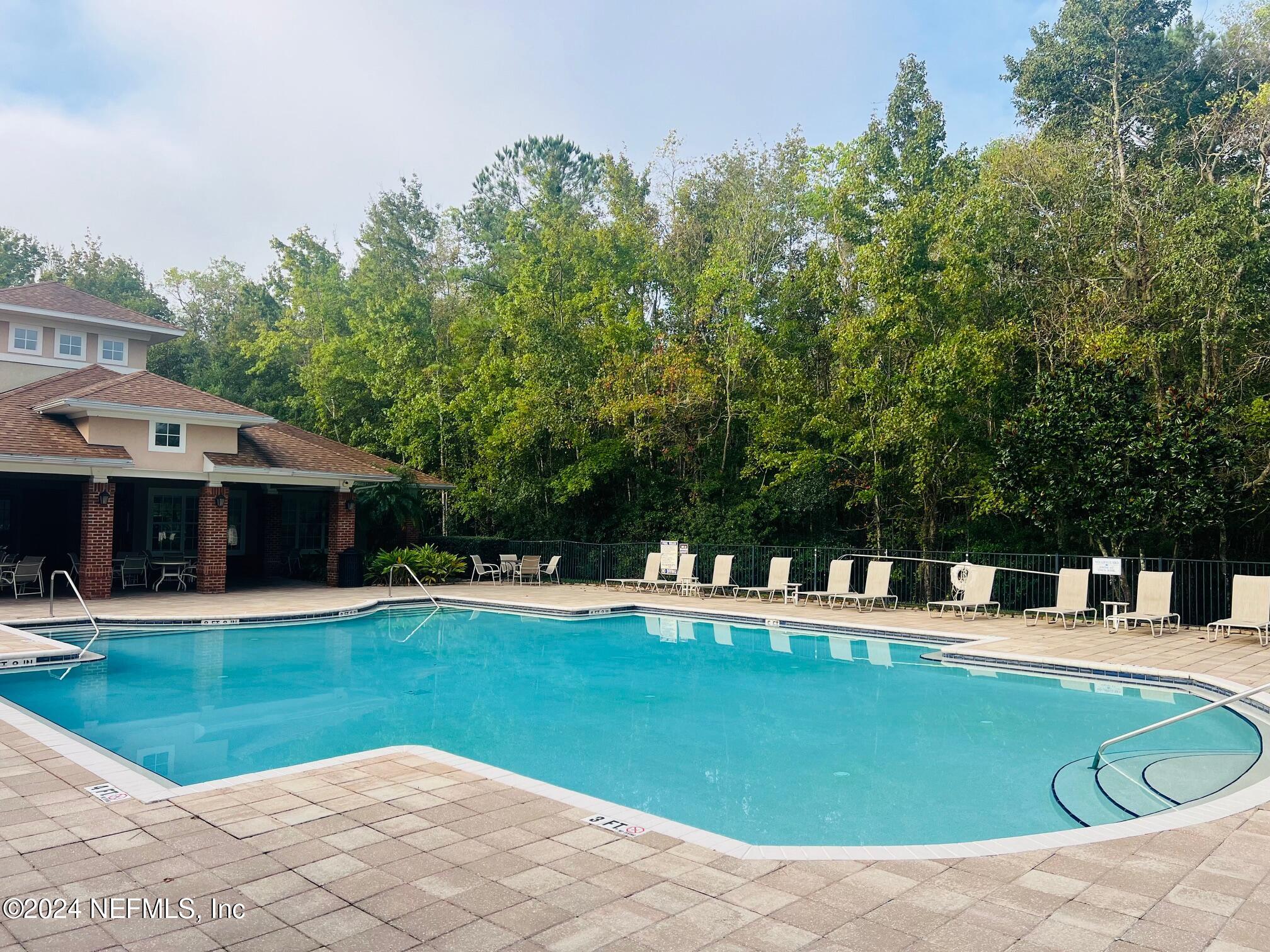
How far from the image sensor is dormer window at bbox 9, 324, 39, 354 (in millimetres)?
20766

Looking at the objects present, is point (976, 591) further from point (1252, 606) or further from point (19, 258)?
point (19, 258)

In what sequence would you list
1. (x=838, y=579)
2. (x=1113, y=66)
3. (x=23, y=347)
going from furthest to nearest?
(x=1113, y=66) → (x=23, y=347) → (x=838, y=579)

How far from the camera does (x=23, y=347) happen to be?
68.7ft

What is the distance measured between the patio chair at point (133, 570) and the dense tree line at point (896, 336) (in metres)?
7.44

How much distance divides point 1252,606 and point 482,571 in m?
15.5

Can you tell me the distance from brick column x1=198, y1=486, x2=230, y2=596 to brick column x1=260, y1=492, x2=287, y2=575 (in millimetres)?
3738

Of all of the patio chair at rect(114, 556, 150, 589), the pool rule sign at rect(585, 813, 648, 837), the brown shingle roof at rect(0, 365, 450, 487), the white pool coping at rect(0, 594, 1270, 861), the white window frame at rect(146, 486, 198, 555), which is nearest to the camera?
the white pool coping at rect(0, 594, 1270, 861)

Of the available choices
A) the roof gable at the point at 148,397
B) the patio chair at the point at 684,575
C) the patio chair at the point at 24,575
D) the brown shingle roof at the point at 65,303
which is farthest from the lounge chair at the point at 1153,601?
the brown shingle roof at the point at 65,303

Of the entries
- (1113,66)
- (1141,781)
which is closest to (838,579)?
(1141,781)

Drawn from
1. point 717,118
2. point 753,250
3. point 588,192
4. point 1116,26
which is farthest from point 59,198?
point 1116,26

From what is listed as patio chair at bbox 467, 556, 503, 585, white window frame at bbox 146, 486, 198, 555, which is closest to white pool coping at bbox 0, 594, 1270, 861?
patio chair at bbox 467, 556, 503, 585

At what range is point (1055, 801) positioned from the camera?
6.00 meters

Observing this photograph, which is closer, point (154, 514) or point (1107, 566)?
point (1107, 566)

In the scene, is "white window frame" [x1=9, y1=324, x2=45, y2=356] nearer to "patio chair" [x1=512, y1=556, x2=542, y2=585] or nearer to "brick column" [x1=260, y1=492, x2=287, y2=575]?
"brick column" [x1=260, y1=492, x2=287, y2=575]
